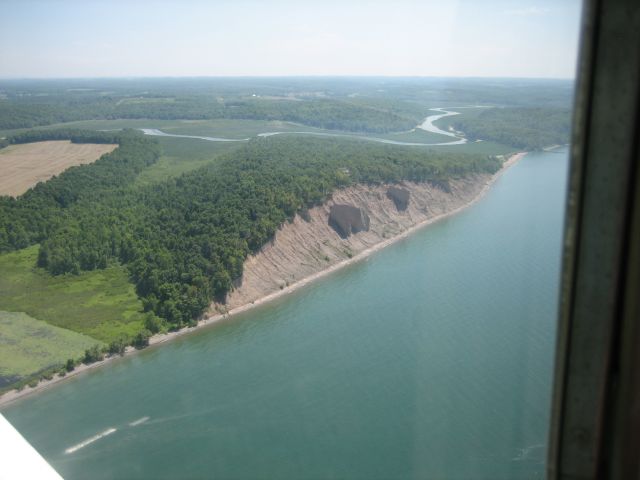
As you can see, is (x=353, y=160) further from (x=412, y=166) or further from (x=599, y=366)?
(x=599, y=366)

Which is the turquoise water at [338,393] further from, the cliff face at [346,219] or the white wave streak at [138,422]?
the cliff face at [346,219]

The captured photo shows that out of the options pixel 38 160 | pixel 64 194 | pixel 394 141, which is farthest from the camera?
pixel 394 141

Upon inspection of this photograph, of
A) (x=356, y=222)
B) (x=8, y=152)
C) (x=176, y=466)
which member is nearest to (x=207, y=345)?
(x=176, y=466)

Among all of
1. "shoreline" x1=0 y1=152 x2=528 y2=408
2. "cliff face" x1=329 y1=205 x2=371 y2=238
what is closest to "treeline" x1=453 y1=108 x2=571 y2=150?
"shoreline" x1=0 y1=152 x2=528 y2=408

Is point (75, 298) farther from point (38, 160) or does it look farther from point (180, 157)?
point (180, 157)

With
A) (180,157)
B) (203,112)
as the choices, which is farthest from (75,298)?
(203,112)

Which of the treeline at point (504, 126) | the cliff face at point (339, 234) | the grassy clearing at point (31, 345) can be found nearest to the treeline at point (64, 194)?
the grassy clearing at point (31, 345)
